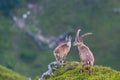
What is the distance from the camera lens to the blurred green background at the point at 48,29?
358ft

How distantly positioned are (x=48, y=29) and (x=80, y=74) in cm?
9221

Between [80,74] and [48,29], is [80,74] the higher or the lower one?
the lower one

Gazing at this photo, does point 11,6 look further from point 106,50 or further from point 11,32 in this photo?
point 106,50

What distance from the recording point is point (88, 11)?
122 meters

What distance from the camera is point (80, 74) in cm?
2881

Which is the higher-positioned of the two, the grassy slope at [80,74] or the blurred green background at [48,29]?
the blurred green background at [48,29]

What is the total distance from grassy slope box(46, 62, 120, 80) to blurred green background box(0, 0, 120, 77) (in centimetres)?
7192

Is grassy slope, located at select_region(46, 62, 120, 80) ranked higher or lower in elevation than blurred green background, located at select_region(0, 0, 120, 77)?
lower

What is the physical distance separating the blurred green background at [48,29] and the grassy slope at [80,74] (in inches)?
2831

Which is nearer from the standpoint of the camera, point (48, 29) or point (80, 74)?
point (80, 74)

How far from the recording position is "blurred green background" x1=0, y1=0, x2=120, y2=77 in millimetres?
109000

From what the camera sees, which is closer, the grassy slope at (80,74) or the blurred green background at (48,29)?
the grassy slope at (80,74)

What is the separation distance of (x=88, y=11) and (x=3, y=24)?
21667 millimetres

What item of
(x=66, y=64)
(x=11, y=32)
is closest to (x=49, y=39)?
(x=11, y=32)
